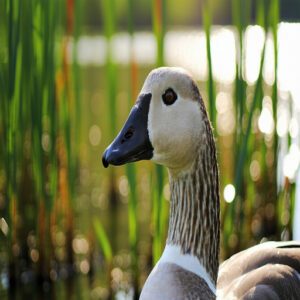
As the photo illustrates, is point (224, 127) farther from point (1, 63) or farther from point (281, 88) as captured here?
point (1, 63)

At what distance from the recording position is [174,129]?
486 centimetres

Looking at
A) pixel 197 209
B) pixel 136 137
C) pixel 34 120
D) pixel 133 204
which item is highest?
pixel 136 137

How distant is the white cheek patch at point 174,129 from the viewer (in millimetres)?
4820

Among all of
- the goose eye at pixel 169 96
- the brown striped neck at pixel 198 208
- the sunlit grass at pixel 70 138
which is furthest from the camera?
the sunlit grass at pixel 70 138

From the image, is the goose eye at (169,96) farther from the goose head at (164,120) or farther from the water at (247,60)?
the water at (247,60)

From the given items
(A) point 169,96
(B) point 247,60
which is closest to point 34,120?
(A) point 169,96

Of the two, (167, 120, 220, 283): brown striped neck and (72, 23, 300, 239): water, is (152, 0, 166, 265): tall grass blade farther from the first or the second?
(167, 120, 220, 283): brown striped neck

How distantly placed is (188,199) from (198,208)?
8cm

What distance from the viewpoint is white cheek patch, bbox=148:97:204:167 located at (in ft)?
15.8

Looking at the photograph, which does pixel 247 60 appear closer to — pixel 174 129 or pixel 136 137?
pixel 174 129

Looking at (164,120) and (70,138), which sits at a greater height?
(164,120)

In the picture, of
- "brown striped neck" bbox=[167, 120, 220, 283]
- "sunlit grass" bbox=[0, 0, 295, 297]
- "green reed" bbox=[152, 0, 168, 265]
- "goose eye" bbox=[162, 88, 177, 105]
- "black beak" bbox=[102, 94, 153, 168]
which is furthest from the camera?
"sunlit grass" bbox=[0, 0, 295, 297]

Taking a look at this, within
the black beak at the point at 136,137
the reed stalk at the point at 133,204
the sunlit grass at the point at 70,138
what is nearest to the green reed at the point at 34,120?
the sunlit grass at the point at 70,138

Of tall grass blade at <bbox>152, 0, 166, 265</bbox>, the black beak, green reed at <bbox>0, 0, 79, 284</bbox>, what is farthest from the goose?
green reed at <bbox>0, 0, 79, 284</bbox>
